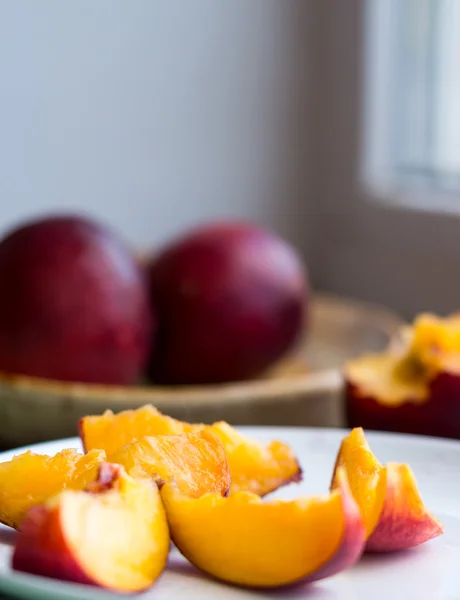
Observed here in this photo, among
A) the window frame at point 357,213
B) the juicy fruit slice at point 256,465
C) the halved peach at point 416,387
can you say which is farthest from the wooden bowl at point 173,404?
the window frame at point 357,213

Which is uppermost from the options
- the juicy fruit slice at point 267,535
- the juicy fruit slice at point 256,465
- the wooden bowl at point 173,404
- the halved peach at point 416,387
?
the juicy fruit slice at point 267,535

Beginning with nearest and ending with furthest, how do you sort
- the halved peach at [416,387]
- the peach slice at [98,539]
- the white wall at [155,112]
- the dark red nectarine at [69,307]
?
the peach slice at [98,539] < the halved peach at [416,387] < the dark red nectarine at [69,307] < the white wall at [155,112]

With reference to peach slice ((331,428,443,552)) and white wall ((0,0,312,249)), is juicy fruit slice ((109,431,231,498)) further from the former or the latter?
white wall ((0,0,312,249))

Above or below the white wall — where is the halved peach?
below

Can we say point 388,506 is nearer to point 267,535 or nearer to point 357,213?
point 267,535

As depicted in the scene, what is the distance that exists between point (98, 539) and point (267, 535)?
0.17 ft

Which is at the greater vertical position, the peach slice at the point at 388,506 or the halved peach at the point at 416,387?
the peach slice at the point at 388,506

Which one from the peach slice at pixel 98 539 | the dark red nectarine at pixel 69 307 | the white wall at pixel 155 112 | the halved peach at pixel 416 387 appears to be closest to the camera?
the peach slice at pixel 98 539

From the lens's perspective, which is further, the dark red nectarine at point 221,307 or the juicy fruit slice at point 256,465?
the dark red nectarine at point 221,307

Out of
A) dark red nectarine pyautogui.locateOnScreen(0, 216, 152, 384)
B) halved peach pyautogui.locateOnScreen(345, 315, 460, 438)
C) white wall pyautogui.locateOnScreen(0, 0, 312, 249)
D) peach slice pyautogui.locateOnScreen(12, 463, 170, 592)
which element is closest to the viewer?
peach slice pyautogui.locateOnScreen(12, 463, 170, 592)

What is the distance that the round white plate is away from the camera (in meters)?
0.28

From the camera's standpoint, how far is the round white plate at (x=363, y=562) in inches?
11.0

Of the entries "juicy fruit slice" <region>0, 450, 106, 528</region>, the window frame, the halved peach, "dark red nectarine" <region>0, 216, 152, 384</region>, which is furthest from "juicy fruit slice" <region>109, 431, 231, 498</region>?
the window frame

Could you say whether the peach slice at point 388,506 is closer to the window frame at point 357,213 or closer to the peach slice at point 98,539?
the peach slice at point 98,539
